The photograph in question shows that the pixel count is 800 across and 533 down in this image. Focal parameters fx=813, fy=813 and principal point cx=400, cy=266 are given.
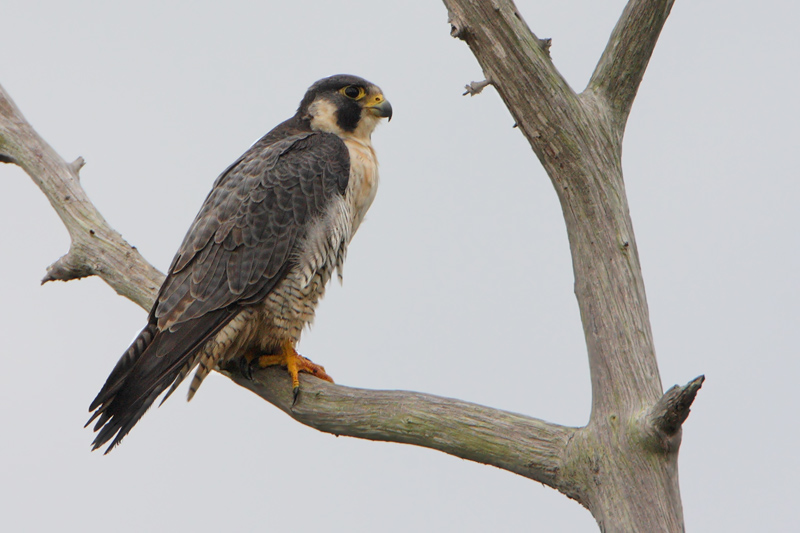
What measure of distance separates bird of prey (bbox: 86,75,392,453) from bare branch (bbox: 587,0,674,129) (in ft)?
5.49

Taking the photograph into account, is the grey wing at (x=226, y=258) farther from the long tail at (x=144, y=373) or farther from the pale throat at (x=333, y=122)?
the pale throat at (x=333, y=122)

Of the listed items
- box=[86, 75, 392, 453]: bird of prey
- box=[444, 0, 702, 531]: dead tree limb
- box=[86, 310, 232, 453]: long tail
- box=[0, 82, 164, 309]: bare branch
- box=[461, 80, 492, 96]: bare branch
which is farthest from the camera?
box=[0, 82, 164, 309]: bare branch

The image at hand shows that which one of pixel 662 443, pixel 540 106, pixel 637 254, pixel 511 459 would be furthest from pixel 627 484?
pixel 540 106

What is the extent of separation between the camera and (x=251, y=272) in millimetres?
4488

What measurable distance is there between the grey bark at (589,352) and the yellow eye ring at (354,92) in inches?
70.5

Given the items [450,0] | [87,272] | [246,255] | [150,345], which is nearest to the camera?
[450,0]

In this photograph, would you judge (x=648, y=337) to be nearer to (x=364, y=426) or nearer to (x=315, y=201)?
(x=364, y=426)

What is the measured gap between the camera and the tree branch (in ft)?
11.3

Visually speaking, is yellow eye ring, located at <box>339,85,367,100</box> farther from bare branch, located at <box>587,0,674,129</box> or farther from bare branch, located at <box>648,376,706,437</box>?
bare branch, located at <box>648,376,706,437</box>

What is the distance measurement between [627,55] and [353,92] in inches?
80.9

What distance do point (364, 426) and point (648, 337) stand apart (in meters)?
1.35

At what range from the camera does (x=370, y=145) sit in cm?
547

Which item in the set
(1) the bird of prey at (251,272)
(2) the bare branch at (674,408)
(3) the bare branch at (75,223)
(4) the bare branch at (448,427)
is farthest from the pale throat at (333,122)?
(2) the bare branch at (674,408)

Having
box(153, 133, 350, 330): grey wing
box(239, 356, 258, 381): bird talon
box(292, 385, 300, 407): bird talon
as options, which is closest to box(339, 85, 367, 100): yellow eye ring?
box(153, 133, 350, 330): grey wing
